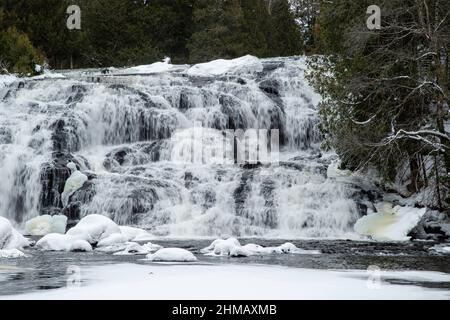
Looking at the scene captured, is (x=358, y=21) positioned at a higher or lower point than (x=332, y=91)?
higher

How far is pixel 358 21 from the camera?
18.1 meters

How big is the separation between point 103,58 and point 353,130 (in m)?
28.7

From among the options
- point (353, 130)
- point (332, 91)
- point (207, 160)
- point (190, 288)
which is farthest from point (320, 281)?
point (207, 160)

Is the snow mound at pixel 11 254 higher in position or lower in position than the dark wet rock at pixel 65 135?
lower

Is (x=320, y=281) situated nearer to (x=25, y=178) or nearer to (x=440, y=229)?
(x=440, y=229)

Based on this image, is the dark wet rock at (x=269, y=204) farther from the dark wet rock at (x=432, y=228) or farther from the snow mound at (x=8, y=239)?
the snow mound at (x=8, y=239)

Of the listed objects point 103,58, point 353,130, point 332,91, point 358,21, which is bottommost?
point 353,130

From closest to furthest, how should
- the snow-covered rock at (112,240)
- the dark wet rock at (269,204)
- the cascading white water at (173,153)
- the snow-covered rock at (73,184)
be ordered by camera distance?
the snow-covered rock at (112,240) < the dark wet rock at (269,204) < the cascading white water at (173,153) < the snow-covered rock at (73,184)

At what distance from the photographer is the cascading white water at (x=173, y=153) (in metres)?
18.3

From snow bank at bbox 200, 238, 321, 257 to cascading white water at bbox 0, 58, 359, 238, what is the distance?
3.64 meters

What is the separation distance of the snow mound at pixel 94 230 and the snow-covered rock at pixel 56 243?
557 millimetres

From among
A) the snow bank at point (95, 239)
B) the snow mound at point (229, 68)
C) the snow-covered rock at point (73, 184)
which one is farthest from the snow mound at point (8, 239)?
the snow mound at point (229, 68)

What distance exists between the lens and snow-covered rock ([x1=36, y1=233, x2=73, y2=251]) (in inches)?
→ 557
